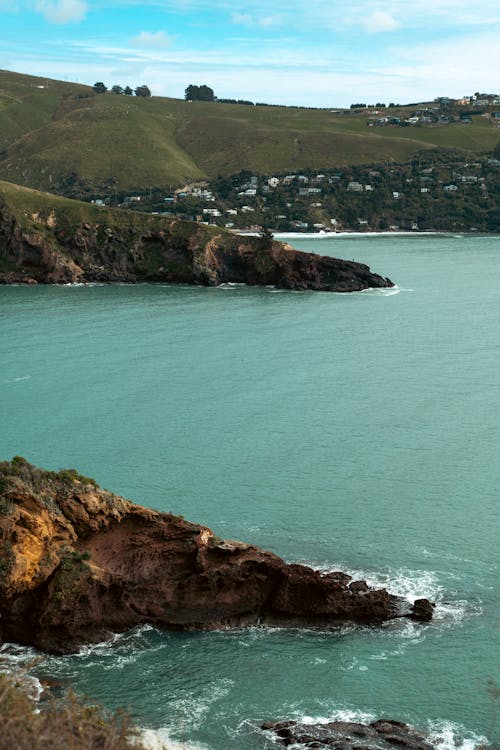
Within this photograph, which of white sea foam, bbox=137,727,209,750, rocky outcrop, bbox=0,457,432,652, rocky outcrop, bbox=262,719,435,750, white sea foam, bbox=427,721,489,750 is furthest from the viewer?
rocky outcrop, bbox=0,457,432,652

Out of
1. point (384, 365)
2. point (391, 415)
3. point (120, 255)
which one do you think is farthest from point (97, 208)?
point (391, 415)

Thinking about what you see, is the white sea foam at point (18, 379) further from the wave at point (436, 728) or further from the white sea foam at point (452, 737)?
the white sea foam at point (452, 737)

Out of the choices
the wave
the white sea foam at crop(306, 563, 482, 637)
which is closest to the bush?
the wave

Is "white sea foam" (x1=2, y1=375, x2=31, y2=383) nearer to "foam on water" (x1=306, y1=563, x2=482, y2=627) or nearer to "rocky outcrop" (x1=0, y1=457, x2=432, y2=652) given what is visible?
"rocky outcrop" (x1=0, y1=457, x2=432, y2=652)

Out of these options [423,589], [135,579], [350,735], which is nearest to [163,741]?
[350,735]

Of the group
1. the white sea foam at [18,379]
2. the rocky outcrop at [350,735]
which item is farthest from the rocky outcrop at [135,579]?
the white sea foam at [18,379]
